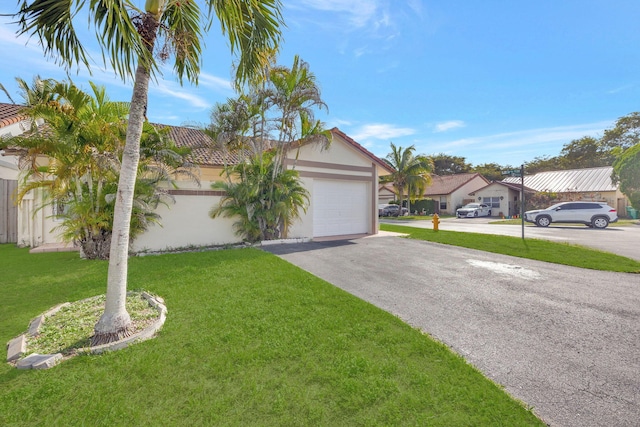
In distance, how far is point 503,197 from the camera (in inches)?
1238

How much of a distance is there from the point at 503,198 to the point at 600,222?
14408mm

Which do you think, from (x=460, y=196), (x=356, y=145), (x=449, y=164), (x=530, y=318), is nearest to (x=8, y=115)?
(x=356, y=145)

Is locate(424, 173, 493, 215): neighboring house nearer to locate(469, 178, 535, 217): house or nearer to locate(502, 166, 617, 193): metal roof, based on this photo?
locate(469, 178, 535, 217): house

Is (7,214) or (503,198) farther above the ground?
(503,198)

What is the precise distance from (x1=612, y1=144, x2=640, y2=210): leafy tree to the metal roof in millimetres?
3007

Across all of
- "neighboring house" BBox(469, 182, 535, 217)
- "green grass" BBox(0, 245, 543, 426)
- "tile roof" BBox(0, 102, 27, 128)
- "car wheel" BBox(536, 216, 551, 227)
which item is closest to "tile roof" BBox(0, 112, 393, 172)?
"tile roof" BBox(0, 102, 27, 128)

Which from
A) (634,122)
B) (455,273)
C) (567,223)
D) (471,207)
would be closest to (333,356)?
(455,273)

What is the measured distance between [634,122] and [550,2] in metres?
44.6

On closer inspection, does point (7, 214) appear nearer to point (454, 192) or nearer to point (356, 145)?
point (356, 145)

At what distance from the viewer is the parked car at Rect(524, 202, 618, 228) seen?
17.5 meters

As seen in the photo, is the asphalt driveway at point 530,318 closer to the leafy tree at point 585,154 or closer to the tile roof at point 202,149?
the tile roof at point 202,149

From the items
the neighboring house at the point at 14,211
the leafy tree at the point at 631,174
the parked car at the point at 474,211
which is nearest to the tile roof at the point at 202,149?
the neighboring house at the point at 14,211

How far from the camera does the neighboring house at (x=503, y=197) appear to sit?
31.2 m

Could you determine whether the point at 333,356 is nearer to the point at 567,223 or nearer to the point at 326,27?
the point at 326,27
